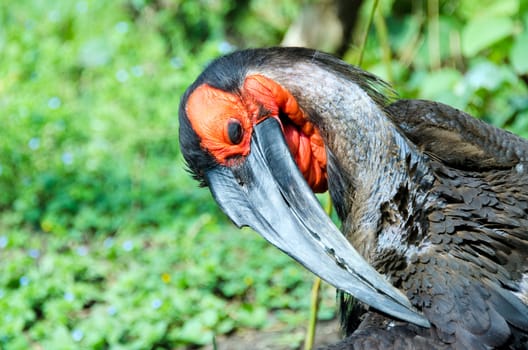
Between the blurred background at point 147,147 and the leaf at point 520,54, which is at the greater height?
the leaf at point 520,54

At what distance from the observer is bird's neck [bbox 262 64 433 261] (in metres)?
2.92

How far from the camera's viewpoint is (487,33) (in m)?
5.43

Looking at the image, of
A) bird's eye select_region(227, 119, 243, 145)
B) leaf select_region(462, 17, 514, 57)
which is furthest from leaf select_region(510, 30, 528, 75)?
bird's eye select_region(227, 119, 243, 145)

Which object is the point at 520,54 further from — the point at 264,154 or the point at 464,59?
the point at 264,154

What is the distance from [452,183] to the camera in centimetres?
292

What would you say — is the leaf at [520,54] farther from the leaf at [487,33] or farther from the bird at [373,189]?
the bird at [373,189]

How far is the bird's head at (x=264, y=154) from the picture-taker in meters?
2.86

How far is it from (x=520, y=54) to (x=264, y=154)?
2.58 m

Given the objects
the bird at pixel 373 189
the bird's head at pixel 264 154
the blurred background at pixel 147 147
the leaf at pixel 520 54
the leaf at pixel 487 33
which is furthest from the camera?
the leaf at pixel 487 33

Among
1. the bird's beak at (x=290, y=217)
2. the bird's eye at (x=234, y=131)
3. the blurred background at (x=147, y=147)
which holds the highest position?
the bird's eye at (x=234, y=131)

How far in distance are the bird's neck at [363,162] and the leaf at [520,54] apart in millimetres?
2303

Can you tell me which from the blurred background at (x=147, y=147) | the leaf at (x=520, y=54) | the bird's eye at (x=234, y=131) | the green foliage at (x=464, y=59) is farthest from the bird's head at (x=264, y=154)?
the leaf at (x=520, y=54)

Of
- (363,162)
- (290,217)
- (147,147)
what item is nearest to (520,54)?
(363,162)

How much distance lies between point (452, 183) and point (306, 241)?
1.64ft
